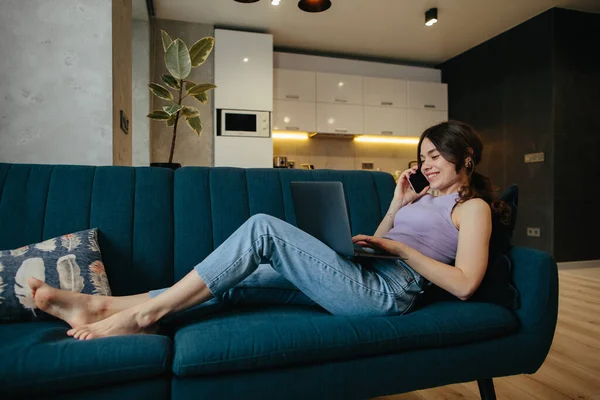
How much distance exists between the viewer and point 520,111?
471 centimetres

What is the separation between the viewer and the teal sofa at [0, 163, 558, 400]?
100 cm

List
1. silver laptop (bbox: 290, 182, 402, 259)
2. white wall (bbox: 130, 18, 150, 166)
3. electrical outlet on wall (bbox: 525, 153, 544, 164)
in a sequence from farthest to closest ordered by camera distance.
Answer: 1. electrical outlet on wall (bbox: 525, 153, 544, 164)
2. white wall (bbox: 130, 18, 150, 166)
3. silver laptop (bbox: 290, 182, 402, 259)

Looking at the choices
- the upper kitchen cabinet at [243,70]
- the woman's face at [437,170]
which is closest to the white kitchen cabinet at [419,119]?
the upper kitchen cabinet at [243,70]

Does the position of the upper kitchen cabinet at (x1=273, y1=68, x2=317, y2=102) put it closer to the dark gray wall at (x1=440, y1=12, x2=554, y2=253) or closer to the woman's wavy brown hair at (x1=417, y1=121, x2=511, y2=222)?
the dark gray wall at (x1=440, y1=12, x2=554, y2=253)

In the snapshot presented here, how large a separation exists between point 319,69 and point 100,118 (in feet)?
12.2

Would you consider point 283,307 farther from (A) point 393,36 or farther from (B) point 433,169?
(A) point 393,36

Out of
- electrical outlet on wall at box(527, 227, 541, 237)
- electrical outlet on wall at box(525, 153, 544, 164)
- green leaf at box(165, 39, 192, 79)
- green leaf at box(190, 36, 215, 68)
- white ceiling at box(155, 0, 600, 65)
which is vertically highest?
white ceiling at box(155, 0, 600, 65)

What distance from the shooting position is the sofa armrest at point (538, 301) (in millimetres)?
1293

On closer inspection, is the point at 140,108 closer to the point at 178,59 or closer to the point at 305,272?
the point at 178,59

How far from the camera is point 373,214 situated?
1.90 meters

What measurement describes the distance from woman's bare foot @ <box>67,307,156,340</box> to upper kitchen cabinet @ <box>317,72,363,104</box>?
4524mm

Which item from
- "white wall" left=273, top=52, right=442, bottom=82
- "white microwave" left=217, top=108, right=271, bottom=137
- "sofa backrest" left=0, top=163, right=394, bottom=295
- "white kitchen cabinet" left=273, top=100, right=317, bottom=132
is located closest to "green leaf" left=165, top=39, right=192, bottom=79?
"sofa backrest" left=0, top=163, right=394, bottom=295

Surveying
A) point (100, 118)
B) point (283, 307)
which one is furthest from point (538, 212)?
point (100, 118)

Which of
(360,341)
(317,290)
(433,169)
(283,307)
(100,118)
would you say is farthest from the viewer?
(100,118)
